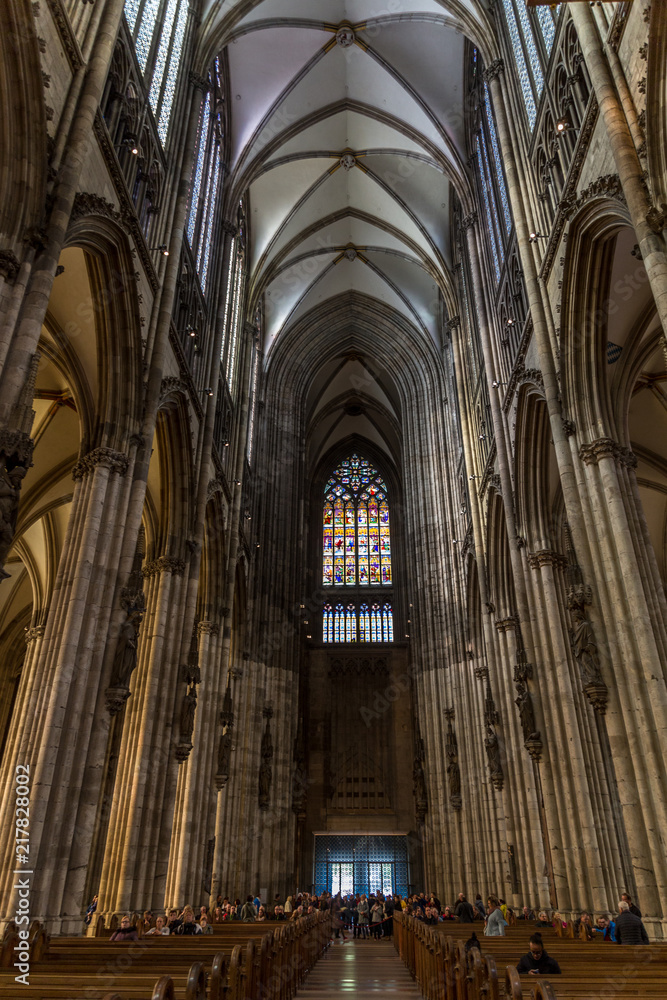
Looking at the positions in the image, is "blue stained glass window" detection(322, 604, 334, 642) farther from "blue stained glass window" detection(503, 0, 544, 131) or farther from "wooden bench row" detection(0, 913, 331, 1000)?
"wooden bench row" detection(0, 913, 331, 1000)

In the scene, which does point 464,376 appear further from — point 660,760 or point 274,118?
point 660,760

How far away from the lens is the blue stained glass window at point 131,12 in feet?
44.4

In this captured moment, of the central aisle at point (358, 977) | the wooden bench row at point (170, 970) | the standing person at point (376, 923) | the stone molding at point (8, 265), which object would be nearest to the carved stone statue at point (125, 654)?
the wooden bench row at point (170, 970)

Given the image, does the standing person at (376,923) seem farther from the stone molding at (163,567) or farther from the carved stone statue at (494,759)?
the stone molding at (163,567)

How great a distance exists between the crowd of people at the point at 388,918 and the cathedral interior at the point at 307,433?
655mm

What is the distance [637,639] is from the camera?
9.65 meters

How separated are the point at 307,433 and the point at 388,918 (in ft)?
69.7

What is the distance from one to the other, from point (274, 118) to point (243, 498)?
41.2 feet

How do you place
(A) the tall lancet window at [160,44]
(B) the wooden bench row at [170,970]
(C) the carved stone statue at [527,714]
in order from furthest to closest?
(A) the tall lancet window at [160,44], (C) the carved stone statue at [527,714], (B) the wooden bench row at [170,970]

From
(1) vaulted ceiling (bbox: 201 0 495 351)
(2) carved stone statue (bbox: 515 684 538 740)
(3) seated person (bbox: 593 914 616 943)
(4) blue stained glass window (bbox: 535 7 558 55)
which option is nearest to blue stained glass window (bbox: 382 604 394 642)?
(1) vaulted ceiling (bbox: 201 0 495 351)

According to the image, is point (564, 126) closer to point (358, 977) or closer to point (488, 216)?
point (488, 216)

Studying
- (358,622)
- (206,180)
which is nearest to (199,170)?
(206,180)

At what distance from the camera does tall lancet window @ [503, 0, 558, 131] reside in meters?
14.2

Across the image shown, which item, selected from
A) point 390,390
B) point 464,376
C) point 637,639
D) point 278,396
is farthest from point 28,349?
point 390,390
